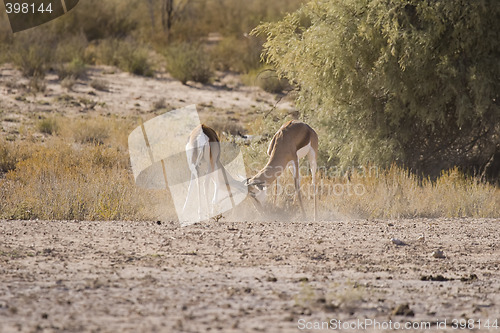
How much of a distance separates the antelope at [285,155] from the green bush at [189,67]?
15390mm

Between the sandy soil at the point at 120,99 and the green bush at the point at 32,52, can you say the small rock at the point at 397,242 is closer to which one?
the sandy soil at the point at 120,99

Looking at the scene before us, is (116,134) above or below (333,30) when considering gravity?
below

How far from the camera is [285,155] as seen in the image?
10906mm

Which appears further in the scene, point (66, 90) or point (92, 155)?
point (66, 90)

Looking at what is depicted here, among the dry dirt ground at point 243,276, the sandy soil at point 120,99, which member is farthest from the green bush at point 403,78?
the dry dirt ground at point 243,276

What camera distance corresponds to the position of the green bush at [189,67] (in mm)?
26312

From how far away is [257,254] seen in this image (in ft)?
26.5

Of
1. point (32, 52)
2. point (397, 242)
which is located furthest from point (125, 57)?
point (397, 242)

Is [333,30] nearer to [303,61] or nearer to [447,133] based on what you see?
[303,61]

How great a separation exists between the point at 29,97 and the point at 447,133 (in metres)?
13.0

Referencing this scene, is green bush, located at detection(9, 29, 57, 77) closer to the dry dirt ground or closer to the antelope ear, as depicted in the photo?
the antelope ear

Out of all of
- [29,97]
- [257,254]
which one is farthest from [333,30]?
[29,97]

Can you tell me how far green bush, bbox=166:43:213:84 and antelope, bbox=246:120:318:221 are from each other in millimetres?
15390

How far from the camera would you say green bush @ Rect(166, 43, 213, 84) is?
26312 mm
